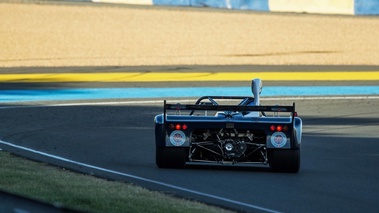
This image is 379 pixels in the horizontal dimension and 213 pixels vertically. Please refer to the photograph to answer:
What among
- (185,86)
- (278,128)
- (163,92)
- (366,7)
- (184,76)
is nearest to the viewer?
(278,128)

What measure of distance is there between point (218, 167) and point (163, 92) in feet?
39.3

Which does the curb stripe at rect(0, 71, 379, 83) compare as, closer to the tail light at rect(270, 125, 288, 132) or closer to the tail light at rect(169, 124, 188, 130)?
the tail light at rect(169, 124, 188, 130)

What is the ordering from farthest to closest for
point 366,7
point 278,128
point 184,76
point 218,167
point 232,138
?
point 366,7 → point 184,76 → point 218,167 → point 232,138 → point 278,128

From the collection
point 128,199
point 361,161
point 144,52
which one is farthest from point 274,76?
point 128,199

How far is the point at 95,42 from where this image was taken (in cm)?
3631

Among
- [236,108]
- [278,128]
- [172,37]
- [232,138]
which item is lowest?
[232,138]

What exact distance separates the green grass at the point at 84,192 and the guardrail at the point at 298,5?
26.7 metres

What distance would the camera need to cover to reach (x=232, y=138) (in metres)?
12.7

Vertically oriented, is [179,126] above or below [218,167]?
above

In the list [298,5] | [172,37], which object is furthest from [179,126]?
[298,5]

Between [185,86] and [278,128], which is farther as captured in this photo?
[185,86]

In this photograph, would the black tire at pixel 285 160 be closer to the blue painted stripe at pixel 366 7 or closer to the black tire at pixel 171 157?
the black tire at pixel 171 157

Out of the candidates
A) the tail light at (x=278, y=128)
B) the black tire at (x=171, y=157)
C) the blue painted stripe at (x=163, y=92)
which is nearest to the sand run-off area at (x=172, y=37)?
the blue painted stripe at (x=163, y=92)

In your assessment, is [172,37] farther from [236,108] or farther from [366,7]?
[236,108]
